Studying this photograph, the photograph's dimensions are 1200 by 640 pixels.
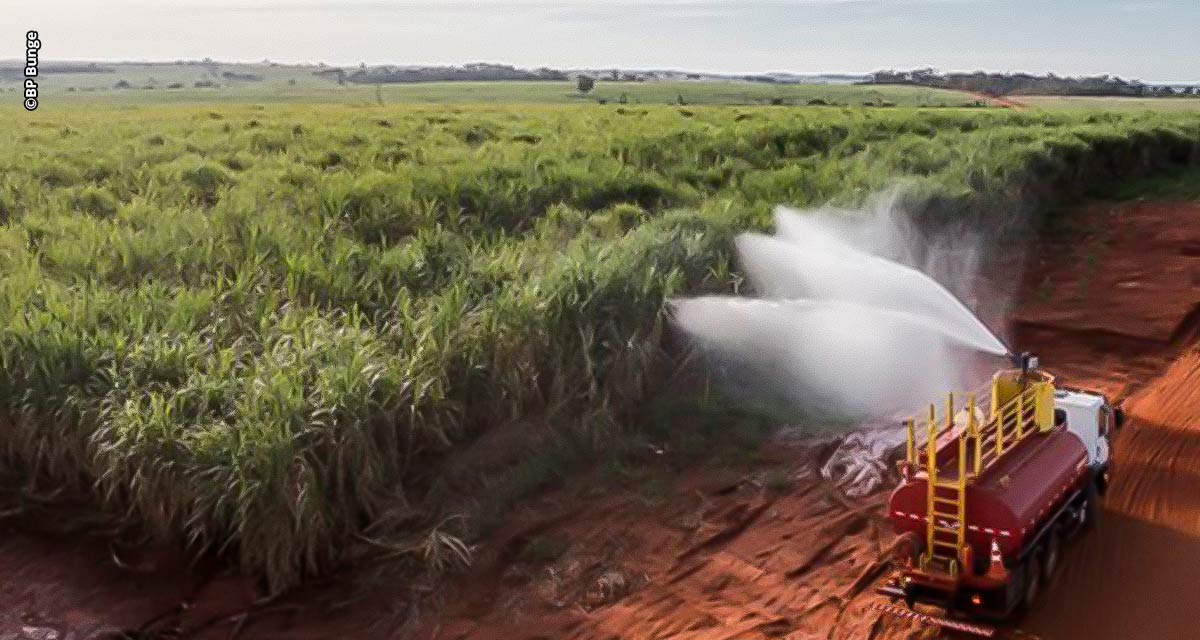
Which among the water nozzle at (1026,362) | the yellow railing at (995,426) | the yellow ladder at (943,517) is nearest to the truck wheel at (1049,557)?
the yellow railing at (995,426)

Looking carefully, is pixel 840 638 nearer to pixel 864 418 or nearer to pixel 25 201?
pixel 864 418

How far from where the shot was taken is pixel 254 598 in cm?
742

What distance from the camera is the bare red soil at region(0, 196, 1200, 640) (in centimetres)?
700

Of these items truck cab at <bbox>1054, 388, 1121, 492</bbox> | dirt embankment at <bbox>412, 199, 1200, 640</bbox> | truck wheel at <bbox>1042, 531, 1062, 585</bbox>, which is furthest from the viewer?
truck cab at <bbox>1054, 388, 1121, 492</bbox>

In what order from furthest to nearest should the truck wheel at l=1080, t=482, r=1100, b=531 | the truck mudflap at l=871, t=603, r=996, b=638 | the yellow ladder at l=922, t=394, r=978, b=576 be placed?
the truck wheel at l=1080, t=482, r=1100, b=531, the yellow ladder at l=922, t=394, r=978, b=576, the truck mudflap at l=871, t=603, r=996, b=638

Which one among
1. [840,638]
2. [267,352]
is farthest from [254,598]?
[840,638]

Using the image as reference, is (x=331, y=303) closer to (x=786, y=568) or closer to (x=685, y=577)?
(x=685, y=577)

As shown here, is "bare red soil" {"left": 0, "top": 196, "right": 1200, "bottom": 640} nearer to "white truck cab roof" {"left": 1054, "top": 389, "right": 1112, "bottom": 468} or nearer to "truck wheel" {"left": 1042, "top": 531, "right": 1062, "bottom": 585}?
"truck wheel" {"left": 1042, "top": 531, "right": 1062, "bottom": 585}

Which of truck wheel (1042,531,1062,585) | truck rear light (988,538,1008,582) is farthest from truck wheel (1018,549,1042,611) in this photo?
truck rear light (988,538,1008,582)

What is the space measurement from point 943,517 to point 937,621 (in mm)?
632

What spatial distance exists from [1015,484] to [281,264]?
7354mm

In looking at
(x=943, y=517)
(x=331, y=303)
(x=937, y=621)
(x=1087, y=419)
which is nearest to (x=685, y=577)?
(x=937, y=621)

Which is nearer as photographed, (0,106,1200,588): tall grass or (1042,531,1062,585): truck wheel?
(1042,531,1062,585): truck wheel

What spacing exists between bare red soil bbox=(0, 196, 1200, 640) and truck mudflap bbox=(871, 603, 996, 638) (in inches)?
3.1
